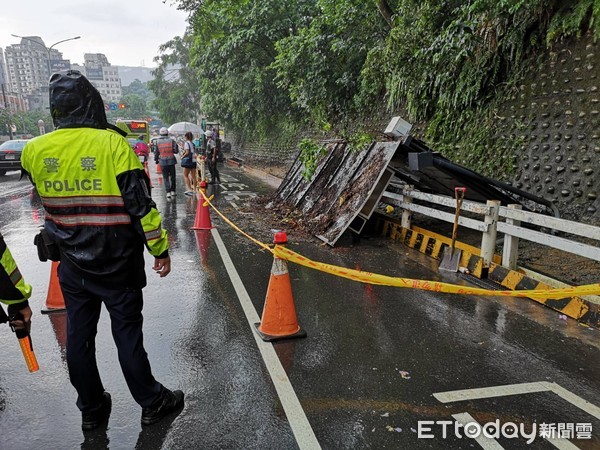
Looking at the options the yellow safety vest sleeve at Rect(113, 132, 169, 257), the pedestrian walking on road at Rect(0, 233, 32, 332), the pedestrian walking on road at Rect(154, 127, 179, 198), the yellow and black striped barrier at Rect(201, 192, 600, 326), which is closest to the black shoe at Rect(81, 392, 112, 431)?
the pedestrian walking on road at Rect(0, 233, 32, 332)

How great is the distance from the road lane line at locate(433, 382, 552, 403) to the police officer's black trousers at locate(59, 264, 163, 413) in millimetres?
2182

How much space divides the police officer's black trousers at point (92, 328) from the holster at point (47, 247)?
4.7 inches

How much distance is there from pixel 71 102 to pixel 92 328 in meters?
1.45

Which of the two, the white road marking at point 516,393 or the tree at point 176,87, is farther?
the tree at point 176,87

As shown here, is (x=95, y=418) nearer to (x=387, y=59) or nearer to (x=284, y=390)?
(x=284, y=390)

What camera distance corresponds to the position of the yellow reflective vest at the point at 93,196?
254cm

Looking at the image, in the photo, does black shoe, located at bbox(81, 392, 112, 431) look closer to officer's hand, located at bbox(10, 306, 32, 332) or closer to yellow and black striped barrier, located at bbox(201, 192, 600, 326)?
officer's hand, located at bbox(10, 306, 32, 332)

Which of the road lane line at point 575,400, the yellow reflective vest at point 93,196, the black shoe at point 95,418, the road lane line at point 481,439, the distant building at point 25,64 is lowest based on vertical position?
the road lane line at point 575,400

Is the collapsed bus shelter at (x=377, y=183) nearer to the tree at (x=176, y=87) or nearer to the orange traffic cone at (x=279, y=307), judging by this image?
the orange traffic cone at (x=279, y=307)

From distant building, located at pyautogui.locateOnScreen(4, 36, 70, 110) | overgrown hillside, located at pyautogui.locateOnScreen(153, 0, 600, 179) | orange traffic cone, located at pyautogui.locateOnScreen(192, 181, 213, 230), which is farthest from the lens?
distant building, located at pyautogui.locateOnScreen(4, 36, 70, 110)

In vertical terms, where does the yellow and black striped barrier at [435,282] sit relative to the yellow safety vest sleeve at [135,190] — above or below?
below

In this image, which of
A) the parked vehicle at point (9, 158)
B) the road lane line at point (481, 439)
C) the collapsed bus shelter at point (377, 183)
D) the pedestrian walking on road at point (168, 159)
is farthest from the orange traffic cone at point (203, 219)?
the parked vehicle at point (9, 158)

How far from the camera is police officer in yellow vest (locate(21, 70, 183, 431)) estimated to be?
255 centimetres

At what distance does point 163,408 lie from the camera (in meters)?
2.92
